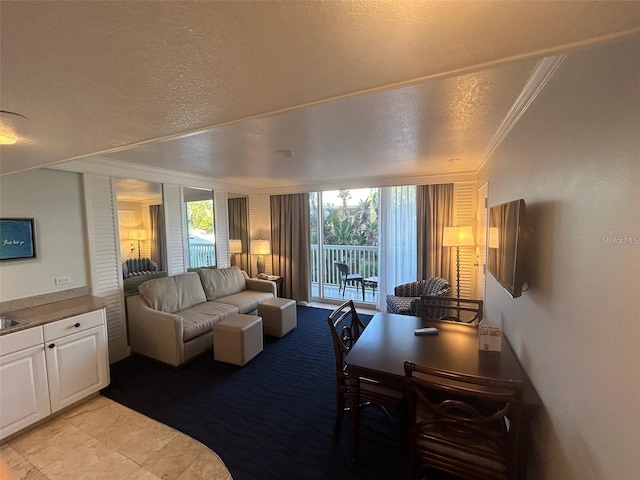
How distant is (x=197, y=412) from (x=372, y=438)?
1499 mm

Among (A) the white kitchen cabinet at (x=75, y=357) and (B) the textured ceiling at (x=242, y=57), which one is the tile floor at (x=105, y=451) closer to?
(A) the white kitchen cabinet at (x=75, y=357)

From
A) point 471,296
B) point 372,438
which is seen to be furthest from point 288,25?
point 471,296

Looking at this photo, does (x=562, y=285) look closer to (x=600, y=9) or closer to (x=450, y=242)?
(x=600, y=9)

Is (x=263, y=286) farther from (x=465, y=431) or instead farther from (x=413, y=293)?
(x=465, y=431)

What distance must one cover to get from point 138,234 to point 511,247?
13.1 feet

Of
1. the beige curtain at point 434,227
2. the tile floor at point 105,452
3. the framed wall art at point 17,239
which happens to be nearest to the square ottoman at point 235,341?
the tile floor at point 105,452

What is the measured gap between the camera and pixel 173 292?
351 centimetres

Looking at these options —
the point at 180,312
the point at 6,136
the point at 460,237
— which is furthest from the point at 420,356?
the point at 180,312

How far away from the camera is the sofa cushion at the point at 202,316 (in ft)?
10.1

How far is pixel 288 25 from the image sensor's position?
67 centimetres

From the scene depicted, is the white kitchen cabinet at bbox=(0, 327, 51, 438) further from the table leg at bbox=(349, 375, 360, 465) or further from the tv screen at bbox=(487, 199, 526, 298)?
the tv screen at bbox=(487, 199, 526, 298)

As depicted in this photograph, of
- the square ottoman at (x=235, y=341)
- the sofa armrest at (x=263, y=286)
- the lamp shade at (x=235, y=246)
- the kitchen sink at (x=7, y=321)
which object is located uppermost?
the lamp shade at (x=235, y=246)

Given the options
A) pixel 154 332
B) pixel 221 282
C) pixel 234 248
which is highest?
pixel 234 248

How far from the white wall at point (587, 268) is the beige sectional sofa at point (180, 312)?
10.3 feet
